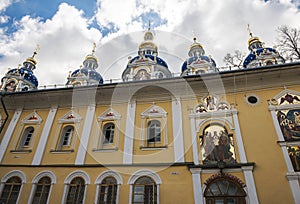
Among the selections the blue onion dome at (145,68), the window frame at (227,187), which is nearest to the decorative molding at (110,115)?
the window frame at (227,187)

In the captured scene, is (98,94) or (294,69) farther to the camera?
(98,94)

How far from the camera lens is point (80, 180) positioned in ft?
34.2

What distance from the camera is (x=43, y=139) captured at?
1198cm

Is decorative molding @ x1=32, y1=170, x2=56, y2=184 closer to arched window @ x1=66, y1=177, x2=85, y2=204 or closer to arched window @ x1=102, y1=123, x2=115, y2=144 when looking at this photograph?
arched window @ x1=66, y1=177, x2=85, y2=204

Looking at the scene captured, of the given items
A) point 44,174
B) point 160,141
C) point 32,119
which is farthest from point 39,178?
point 160,141

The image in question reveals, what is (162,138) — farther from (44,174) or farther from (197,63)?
(197,63)

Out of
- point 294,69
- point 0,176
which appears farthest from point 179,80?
point 0,176

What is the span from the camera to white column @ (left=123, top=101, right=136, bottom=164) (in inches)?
416

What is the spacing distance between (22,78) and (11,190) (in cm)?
2017

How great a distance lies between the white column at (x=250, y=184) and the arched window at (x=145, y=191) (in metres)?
3.79

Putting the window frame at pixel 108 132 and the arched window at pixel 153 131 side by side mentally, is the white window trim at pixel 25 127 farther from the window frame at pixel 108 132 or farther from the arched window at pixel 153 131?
the arched window at pixel 153 131

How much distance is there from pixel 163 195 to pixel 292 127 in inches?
256

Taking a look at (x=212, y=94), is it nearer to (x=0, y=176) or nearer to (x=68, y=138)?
(x=68, y=138)

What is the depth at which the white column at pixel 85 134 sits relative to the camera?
36.0 ft
